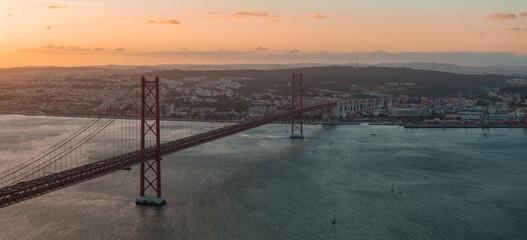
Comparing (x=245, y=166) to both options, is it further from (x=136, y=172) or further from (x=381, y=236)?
(x=381, y=236)

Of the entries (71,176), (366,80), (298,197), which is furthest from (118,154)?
(366,80)

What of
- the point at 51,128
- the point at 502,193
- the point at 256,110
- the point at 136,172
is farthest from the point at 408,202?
the point at 256,110

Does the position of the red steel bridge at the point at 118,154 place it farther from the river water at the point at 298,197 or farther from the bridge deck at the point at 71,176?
the river water at the point at 298,197

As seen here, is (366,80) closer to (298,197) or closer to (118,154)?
(118,154)

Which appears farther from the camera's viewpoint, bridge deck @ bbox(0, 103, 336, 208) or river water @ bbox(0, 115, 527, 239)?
river water @ bbox(0, 115, 527, 239)

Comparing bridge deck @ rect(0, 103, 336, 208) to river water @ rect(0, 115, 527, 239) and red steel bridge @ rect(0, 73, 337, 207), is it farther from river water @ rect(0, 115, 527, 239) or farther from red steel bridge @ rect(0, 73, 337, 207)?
river water @ rect(0, 115, 527, 239)

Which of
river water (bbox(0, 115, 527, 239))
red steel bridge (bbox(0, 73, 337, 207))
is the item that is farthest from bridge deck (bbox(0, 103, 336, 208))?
river water (bbox(0, 115, 527, 239))

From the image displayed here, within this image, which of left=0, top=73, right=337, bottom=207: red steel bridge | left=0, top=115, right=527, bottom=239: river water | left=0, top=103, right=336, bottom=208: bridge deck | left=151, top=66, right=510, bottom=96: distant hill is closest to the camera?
left=0, top=103, right=336, bottom=208: bridge deck
